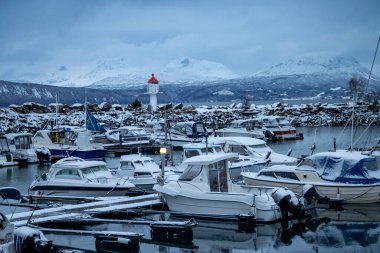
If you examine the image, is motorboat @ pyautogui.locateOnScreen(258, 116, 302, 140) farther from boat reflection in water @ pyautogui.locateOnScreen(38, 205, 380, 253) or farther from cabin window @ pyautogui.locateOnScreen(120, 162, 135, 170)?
boat reflection in water @ pyautogui.locateOnScreen(38, 205, 380, 253)

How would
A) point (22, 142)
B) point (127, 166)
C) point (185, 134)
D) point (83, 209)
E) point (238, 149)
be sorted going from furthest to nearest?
point (185, 134)
point (22, 142)
point (238, 149)
point (127, 166)
point (83, 209)

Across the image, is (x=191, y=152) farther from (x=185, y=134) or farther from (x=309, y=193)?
(x=185, y=134)

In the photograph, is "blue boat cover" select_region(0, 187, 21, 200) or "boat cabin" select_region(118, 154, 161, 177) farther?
"boat cabin" select_region(118, 154, 161, 177)

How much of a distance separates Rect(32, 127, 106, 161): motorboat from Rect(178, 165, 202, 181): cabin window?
16634mm

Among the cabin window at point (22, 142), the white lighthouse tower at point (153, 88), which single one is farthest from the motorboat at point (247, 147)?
the white lighthouse tower at point (153, 88)

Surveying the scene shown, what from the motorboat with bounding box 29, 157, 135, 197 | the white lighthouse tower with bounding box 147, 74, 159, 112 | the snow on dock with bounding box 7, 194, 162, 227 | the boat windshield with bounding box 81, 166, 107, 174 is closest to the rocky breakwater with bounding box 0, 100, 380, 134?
the white lighthouse tower with bounding box 147, 74, 159, 112

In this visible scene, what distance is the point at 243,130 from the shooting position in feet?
145

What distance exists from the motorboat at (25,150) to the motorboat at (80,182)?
13013 millimetres

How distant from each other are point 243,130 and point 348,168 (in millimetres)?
25058

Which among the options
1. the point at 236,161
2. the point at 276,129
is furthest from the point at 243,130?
the point at 236,161

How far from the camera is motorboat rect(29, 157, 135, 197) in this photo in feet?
67.7

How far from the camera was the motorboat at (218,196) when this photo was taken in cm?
1638

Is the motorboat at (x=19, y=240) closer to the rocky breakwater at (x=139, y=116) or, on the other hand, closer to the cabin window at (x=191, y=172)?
the cabin window at (x=191, y=172)

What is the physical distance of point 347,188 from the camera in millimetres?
18891
